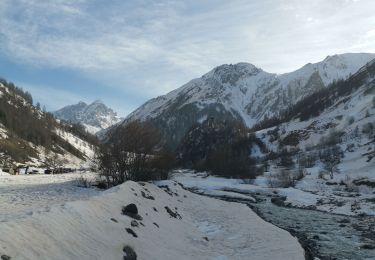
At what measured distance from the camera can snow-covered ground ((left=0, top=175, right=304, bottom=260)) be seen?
14547 mm

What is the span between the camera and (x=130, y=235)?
19969mm

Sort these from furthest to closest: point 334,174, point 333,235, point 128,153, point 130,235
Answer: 1. point 334,174
2. point 128,153
3. point 333,235
4. point 130,235

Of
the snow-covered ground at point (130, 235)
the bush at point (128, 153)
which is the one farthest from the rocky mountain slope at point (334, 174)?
the snow-covered ground at point (130, 235)

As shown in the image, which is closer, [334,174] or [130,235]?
[130,235]

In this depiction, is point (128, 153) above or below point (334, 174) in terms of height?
above

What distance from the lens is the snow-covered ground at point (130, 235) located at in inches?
573

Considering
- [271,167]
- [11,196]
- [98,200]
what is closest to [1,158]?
[271,167]

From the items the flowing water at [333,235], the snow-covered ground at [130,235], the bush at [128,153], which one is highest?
the bush at [128,153]

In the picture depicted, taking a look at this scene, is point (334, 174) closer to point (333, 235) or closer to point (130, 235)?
point (333, 235)

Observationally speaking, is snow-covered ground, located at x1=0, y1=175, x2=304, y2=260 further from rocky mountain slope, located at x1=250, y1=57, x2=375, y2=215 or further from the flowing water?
rocky mountain slope, located at x1=250, y1=57, x2=375, y2=215

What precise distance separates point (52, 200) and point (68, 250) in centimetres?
1453

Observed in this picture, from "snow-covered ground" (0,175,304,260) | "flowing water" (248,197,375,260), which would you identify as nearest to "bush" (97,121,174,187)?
"snow-covered ground" (0,175,304,260)

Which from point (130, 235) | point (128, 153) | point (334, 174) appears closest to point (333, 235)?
point (130, 235)

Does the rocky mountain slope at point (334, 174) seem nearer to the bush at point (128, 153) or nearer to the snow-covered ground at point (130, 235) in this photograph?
the bush at point (128, 153)
